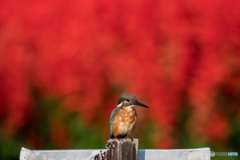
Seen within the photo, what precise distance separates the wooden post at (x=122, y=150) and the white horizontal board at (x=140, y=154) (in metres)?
0.22

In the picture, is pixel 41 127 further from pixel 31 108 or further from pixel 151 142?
pixel 151 142

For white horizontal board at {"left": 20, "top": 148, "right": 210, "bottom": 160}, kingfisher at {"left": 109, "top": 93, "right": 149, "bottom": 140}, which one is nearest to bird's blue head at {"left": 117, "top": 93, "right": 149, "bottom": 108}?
kingfisher at {"left": 109, "top": 93, "right": 149, "bottom": 140}

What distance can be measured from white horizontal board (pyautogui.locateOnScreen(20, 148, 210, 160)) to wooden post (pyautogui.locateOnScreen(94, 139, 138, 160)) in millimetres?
222

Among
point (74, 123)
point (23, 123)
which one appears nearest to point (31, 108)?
point (23, 123)

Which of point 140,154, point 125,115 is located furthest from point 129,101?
point 140,154

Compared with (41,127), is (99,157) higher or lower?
lower

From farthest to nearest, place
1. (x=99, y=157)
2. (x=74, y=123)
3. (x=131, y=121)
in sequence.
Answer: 1. (x=74, y=123)
2. (x=131, y=121)
3. (x=99, y=157)

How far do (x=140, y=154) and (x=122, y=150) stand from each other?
34 cm

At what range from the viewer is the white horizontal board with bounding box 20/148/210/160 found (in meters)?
2.24

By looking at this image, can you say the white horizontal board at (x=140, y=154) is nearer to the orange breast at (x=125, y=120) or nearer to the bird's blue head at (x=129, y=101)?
the orange breast at (x=125, y=120)

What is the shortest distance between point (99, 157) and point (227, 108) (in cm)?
227

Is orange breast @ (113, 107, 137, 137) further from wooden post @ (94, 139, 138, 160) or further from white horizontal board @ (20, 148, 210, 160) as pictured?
A: wooden post @ (94, 139, 138, 160)

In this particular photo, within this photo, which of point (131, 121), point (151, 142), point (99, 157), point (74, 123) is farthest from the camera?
point (74, 123)

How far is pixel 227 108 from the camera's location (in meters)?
4.01
